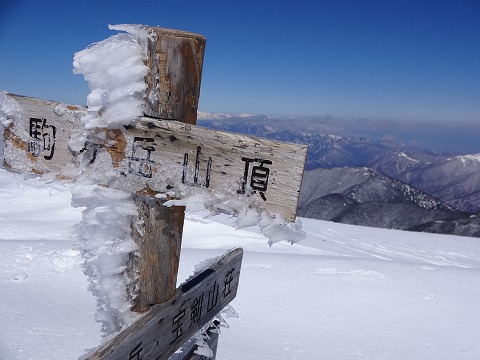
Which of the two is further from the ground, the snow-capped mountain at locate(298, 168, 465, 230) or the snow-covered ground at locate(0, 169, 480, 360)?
the snow-covered ground at locate(0, 169, 480, 360)

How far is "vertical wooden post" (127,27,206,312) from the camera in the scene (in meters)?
1.55

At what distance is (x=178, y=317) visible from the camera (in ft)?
6.15

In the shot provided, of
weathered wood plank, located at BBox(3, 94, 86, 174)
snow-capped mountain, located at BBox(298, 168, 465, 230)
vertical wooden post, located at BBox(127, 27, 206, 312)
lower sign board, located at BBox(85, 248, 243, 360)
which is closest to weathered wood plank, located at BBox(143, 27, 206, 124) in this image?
vertical wooden post, located at BBox(127, 27, 206, 312)

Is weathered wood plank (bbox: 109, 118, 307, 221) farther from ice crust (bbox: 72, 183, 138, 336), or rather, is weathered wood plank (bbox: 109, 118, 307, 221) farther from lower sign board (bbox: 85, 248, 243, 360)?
lower sign board (bbox: 85, 248, 243, 360)

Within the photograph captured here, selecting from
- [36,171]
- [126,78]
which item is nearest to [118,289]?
[36,171]

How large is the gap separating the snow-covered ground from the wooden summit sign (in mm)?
2259

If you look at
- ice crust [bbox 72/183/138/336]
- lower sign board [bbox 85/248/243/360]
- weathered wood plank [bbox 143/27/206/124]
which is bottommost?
lower sign board [bbox 85/248/243/360]

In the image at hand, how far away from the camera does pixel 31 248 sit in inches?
195

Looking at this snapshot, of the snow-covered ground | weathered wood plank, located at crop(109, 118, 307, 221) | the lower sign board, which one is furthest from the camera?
the snow-covered ground

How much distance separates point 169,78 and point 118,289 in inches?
35.2

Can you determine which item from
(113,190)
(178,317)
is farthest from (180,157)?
(178,317)

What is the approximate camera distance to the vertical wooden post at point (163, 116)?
5.10ft

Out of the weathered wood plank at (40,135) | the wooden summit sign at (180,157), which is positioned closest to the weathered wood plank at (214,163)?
the wooden summit sign at (180,157)

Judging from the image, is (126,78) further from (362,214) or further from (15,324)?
(362,214)
